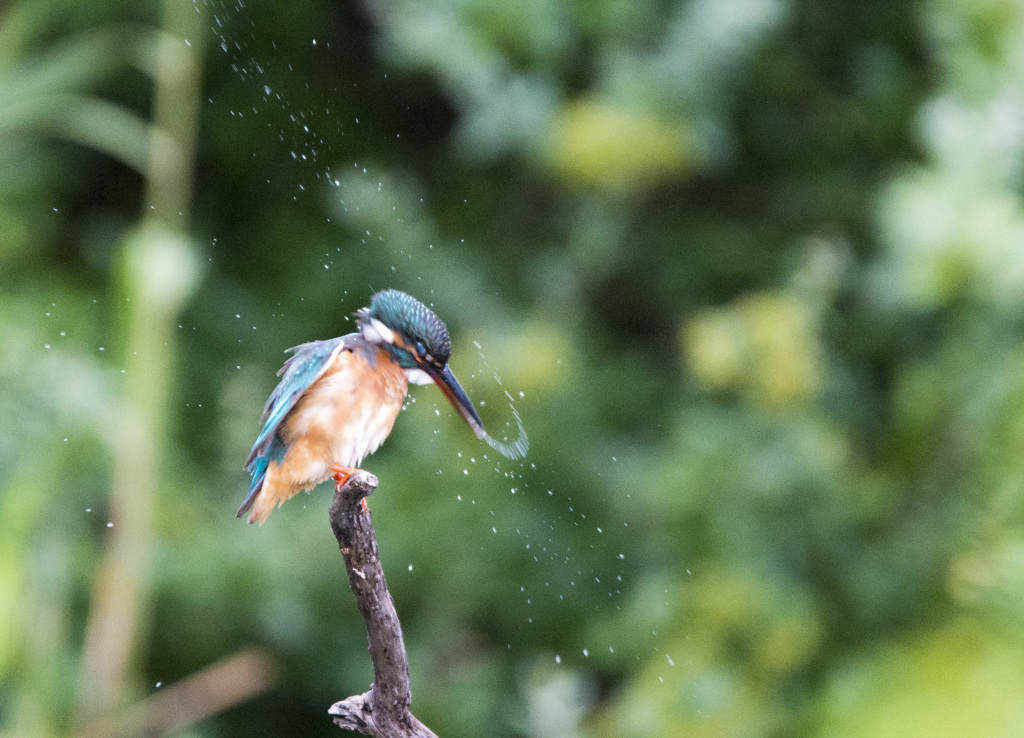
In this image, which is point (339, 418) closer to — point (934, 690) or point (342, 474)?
point (342, 474)

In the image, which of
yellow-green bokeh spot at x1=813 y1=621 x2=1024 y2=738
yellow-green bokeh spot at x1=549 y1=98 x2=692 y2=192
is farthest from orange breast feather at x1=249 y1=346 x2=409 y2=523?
yellow-green bokeh spot at x1=549 y1=98 x2=692 y2=192

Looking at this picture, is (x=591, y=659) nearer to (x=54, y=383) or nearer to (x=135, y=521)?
(x=135, y=521)

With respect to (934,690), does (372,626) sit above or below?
below

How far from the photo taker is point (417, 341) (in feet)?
1.77

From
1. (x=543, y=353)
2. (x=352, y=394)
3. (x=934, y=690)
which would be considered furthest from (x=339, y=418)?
(x=543, y=353)

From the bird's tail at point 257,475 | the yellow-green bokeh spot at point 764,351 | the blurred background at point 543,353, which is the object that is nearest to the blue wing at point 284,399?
the bird's tail at point 257,475

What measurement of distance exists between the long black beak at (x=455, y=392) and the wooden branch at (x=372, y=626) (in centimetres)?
6

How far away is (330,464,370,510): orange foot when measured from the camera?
55 centimetres

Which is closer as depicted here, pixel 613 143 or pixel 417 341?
pixel 417 341

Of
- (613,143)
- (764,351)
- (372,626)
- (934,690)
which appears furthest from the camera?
(613,143)

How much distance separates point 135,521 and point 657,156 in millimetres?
961

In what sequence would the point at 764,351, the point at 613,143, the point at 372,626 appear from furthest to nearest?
the point at 613,143 → the point at 764,351 → the point at 372,626

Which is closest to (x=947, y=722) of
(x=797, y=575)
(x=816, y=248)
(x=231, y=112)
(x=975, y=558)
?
(x=975, y=558)

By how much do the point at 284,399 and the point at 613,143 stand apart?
4.17 feet
